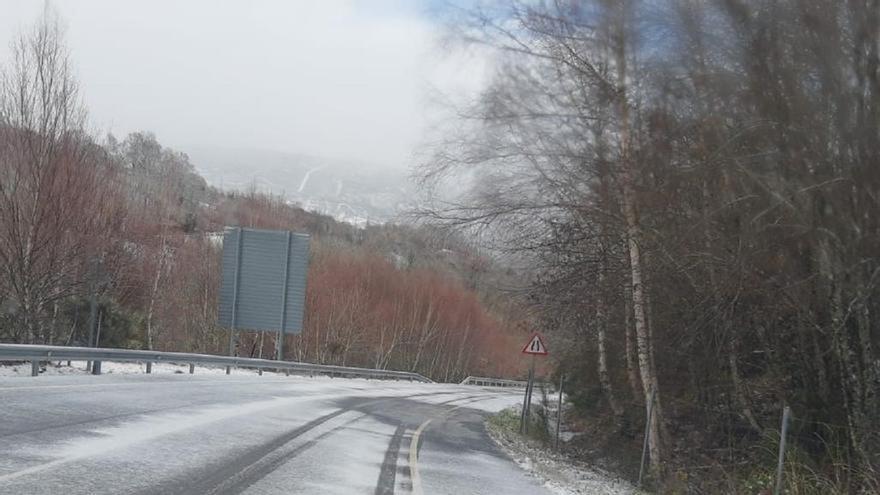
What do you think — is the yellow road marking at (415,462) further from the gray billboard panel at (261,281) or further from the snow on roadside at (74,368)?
the gray billboard panel at (261,281)

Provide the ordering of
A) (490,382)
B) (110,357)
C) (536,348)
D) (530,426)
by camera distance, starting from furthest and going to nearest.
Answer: (490,382) → (530,426) → (536,348) → (110,357)

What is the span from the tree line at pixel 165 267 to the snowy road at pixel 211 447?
3802mm

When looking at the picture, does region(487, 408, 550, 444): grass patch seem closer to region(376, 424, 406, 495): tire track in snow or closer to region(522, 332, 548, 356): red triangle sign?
region(522, 332, 548, 356): red triangle sign

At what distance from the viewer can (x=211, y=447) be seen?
973 centimetres

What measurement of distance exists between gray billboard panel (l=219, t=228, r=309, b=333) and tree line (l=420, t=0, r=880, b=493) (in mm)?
23178

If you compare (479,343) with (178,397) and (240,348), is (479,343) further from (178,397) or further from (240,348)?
(178,397)

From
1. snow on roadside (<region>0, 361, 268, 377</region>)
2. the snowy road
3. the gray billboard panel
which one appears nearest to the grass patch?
the snowy road

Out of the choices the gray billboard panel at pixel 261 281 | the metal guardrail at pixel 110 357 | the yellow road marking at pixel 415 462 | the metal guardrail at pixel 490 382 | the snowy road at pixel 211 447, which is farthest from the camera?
the metal guardrail at pixel 490 382

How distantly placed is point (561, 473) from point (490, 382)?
57.1m

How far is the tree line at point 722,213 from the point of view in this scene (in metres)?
9.12

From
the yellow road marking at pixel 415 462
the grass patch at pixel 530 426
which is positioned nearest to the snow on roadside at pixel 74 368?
the yellow road marking at pixel 415 462

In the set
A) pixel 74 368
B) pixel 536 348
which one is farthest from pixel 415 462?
pixel 74 368

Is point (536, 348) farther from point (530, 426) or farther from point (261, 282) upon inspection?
point (261, 282)

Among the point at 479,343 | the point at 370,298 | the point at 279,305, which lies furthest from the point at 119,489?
the point at 479,343
